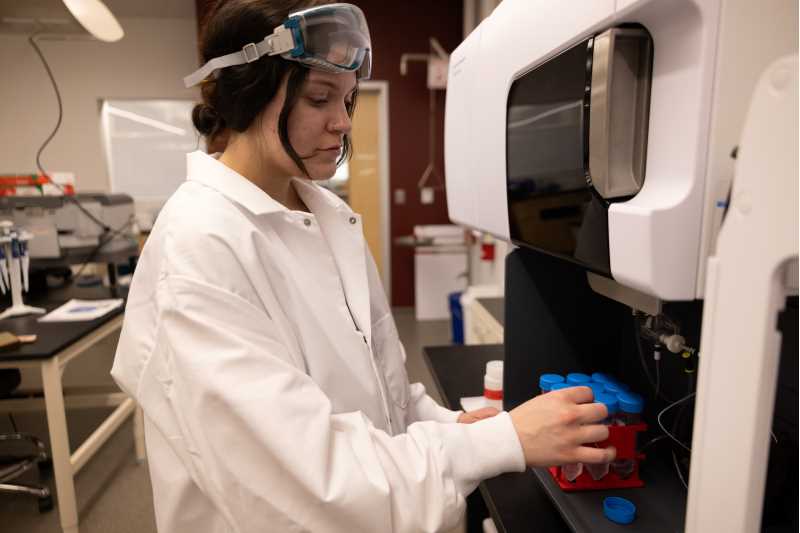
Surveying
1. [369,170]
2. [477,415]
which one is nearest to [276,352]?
[477,415]

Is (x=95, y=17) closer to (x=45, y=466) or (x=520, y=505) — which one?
(x=45, y=466)

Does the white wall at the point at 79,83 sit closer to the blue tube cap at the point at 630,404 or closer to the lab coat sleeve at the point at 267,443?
the lab coat sleeve at the point at 267,443

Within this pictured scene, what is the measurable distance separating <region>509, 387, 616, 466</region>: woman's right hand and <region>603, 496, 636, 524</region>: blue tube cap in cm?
11

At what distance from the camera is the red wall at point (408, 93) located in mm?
4574

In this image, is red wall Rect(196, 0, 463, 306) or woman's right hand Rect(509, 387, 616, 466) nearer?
woman's right hand Rect(509, 387, 616, 466)

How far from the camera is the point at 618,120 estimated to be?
630mm

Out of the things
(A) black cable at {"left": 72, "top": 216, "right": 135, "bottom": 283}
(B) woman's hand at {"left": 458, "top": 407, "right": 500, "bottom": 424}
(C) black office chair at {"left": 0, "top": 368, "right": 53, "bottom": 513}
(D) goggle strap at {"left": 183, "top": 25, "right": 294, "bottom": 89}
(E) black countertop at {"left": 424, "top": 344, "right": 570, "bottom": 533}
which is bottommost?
(C) black office chair at {"left": 0, "top": 368, "right": 53, "bottom": 513}

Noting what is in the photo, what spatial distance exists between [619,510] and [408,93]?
438 centimetres

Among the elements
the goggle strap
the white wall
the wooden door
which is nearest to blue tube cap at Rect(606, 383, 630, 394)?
the goggle strap

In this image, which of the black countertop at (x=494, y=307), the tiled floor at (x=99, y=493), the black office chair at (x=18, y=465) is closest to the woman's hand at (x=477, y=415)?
the black countertop at (x=494, y=307)

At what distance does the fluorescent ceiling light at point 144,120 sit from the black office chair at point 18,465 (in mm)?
3747

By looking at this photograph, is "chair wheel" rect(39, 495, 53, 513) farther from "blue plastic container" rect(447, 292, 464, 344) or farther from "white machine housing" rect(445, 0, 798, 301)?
"blue plastic container" rect(447, 292, 464, 344)

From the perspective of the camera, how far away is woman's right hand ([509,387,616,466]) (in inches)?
27.4

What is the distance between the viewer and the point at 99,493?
222cm
